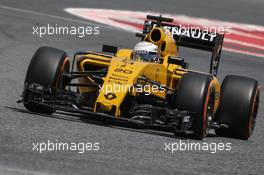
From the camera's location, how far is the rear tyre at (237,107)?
10.2 meters

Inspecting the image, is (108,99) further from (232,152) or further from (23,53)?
(23,53)

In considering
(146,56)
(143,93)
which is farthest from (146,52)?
(143,93)

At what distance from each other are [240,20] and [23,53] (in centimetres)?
933

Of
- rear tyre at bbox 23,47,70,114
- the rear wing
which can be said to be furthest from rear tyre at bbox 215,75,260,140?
rear tyre at bbox 23,47,70,114

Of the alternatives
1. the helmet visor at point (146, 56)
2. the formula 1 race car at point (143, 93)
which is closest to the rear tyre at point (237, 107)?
the formula 1 race car at point (143, 93)

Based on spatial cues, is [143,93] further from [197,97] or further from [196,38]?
[196,38]

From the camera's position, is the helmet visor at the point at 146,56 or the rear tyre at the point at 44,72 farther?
the helmet visor at the point at 146,56

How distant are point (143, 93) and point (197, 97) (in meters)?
0.78

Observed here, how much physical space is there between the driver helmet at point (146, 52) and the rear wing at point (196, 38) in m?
0.93

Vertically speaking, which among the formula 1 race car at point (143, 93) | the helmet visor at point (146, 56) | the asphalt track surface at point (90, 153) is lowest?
the asphalt track surface at point (90, 153)

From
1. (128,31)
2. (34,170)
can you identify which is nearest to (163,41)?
(34,170)

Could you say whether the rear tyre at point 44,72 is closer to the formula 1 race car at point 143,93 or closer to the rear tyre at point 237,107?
the formula 1 race car at point 143,93

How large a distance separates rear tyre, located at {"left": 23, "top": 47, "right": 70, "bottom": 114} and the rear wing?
203 cm

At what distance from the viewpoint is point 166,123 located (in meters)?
9.52
